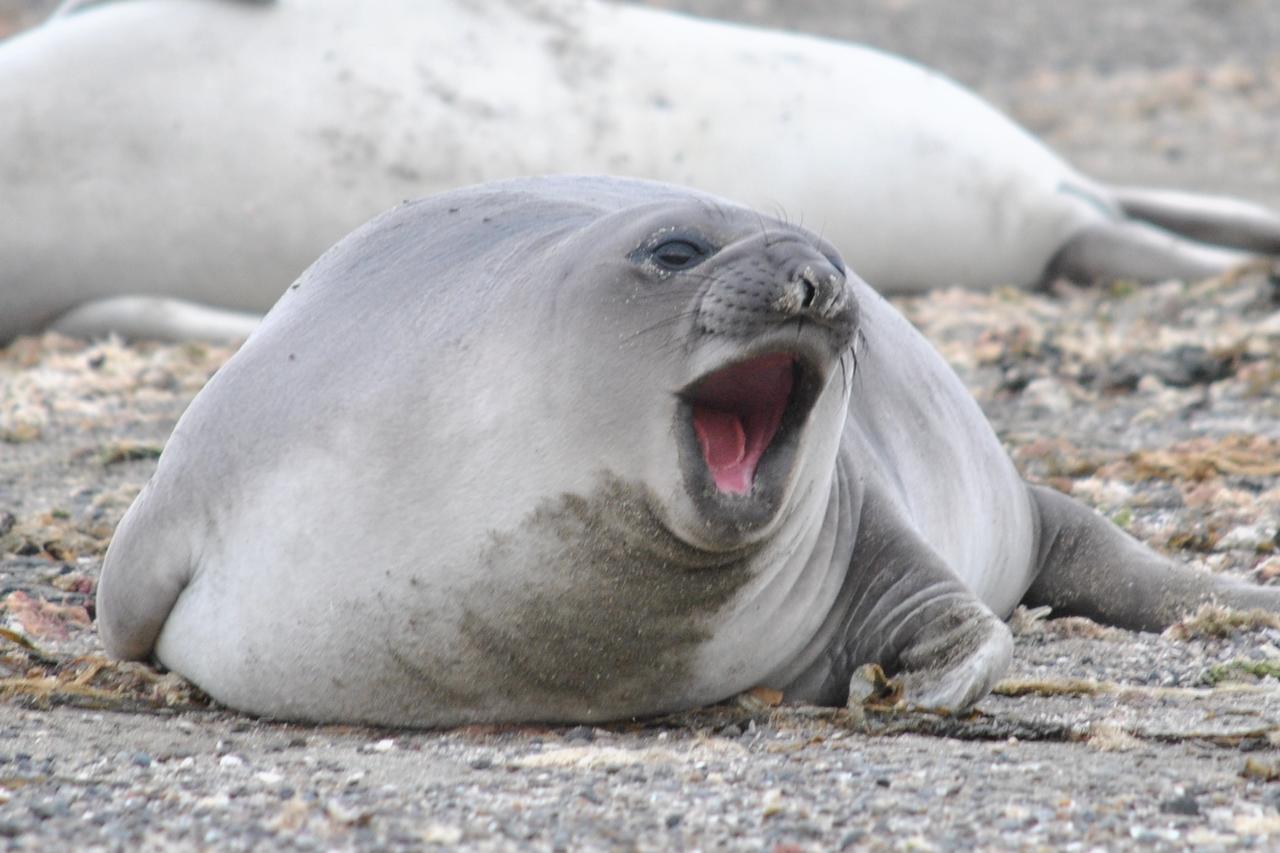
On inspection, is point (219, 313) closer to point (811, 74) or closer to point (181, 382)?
point (181, 382)

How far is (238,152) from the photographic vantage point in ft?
21.9

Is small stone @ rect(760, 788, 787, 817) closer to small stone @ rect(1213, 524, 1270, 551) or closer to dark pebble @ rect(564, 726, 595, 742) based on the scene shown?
dark pebble @ rect(564, 726, 595, 742)

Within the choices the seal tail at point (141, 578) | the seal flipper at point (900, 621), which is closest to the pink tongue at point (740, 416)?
the seal flipper at point (900, 621)

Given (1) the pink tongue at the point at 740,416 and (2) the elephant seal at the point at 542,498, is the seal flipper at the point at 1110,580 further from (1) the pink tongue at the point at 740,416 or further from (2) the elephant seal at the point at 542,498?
(1) the pink tongue at the point at 740,416

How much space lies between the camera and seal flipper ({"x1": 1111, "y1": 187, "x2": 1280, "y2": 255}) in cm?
792

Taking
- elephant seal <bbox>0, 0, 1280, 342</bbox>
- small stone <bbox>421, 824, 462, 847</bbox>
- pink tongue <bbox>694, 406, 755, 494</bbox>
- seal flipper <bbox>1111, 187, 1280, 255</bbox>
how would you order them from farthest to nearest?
seal flipper <bbox>1111, 187, 1280, 255</bbox>
elephant seal <bbox>0, 0, 1280, 342</bbox>
pink tongue <bbox>694, 406, 755, 494</bbox>
small stone <bbox>421, 824, 462, 847</bbox>

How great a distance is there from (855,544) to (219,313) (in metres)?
3.77

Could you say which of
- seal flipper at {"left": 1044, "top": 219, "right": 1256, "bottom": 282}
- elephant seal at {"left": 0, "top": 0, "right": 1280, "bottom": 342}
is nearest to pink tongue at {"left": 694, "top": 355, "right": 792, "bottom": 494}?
elephant seal at {"left": 0, "top": 0, "right": 1280, "bottom": 342}

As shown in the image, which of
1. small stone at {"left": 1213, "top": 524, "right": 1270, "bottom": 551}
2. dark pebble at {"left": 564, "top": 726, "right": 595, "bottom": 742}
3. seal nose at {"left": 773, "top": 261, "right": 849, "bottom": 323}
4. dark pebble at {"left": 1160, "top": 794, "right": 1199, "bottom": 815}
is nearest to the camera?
dark pebble at {"left": 1160, "top": 794, "right": 1199, "bottom": 815}

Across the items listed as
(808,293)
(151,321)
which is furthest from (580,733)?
(151,321)

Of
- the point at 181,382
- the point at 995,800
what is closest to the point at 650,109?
the point at 181,382

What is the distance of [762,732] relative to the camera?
307cm

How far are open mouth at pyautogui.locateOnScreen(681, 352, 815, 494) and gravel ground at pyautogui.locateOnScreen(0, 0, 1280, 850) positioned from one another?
1.30ft

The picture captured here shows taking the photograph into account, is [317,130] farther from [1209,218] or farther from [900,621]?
[900,621]
